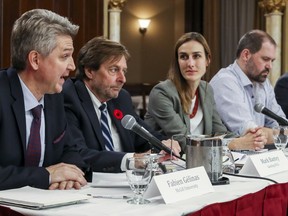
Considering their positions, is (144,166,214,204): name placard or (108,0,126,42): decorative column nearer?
(144,166,214,204): name placard

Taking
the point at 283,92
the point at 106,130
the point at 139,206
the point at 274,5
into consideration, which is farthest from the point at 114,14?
the point at 139,206

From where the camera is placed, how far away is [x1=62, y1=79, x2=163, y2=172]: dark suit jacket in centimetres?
322

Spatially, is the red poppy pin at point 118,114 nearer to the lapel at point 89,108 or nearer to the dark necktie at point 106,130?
the dark necktie at point 106,130

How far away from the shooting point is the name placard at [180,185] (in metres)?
2.21

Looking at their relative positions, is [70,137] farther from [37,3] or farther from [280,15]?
[280,15]

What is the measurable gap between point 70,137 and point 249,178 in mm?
883

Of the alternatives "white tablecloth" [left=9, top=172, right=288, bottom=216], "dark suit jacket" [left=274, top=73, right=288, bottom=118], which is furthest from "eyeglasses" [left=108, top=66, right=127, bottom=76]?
"dark suit jacket" [left=274, top=73, right=288, bottom=118]

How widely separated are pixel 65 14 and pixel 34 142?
4.71 meters

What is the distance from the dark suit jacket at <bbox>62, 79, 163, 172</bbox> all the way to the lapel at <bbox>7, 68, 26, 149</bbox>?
57cm

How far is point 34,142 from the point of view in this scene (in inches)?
111

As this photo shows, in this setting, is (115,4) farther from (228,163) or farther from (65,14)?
(228,163)

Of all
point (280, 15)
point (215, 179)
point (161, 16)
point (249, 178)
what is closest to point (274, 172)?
point (249, 178)

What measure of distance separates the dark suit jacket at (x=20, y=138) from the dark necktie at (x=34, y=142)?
4 cm

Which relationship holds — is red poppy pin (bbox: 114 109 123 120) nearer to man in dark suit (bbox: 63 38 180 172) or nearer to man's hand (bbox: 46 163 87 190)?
man in dark suit (bbox: 63 38 180 172)
